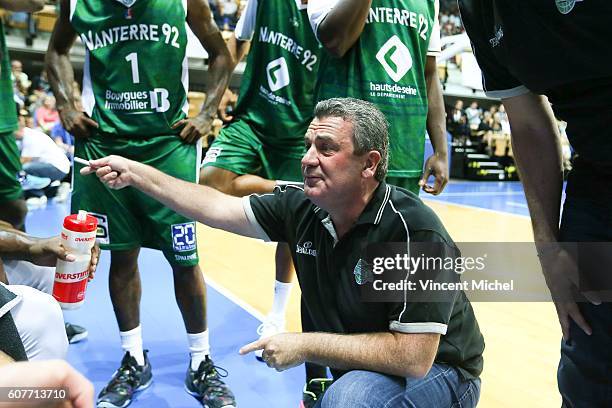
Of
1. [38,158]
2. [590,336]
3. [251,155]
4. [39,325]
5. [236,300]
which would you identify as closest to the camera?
[590,336]

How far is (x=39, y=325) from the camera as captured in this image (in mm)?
1848

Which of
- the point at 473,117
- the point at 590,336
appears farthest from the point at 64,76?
the point at 473,117

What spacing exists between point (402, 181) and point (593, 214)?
125cm

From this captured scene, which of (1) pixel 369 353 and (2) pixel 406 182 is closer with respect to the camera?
(1) pixel 369 353

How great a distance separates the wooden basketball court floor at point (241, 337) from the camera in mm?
2965

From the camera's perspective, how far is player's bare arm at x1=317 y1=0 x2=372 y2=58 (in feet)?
7.88

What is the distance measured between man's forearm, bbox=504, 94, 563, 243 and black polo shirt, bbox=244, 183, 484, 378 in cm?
29

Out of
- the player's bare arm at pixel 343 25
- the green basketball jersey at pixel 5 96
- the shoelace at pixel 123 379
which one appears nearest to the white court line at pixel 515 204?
the player's bare arm at pixel 343 25

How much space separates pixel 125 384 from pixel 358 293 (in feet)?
4.75

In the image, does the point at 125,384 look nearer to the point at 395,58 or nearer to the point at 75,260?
the point at 75,260

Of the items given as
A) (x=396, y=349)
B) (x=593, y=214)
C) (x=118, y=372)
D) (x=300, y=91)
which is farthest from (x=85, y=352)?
(x=593, y=214)

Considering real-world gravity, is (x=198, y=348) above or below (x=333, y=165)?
below

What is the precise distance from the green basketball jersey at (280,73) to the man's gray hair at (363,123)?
59.3 inches

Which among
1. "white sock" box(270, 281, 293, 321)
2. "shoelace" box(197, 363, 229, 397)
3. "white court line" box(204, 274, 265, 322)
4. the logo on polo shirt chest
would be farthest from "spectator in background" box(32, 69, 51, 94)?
the logo on polo shirt chest
